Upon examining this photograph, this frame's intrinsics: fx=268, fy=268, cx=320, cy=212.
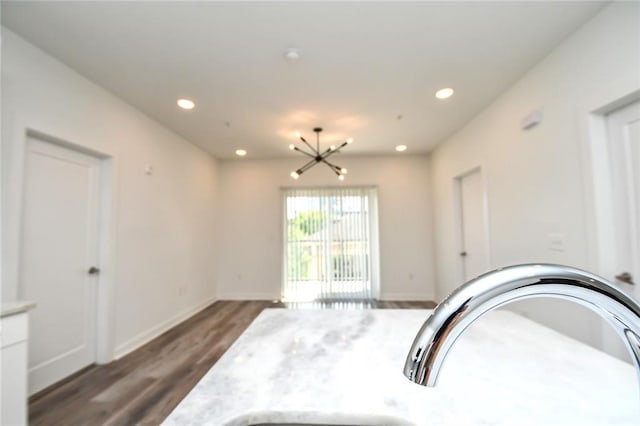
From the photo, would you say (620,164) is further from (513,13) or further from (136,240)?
(136,240)

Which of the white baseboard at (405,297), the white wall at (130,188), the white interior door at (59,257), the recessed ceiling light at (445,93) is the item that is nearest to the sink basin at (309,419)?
the white wall at (130,188)

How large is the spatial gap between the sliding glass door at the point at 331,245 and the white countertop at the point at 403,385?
407cm

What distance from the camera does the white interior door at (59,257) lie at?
2.04 m

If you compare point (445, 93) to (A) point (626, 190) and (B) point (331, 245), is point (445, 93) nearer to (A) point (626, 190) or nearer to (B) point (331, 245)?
(A) point (626, 190)

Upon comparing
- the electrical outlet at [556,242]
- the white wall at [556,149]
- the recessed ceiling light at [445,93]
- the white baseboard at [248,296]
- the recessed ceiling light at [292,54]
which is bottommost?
the white baseboard at [248,296]

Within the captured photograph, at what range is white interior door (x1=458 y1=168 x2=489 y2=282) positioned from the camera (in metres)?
3.33

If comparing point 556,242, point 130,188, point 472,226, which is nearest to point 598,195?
point 556,242

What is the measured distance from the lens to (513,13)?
5.66ft

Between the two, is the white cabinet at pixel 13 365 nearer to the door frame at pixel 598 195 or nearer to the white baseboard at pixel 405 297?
the door frame at pixel 598 195

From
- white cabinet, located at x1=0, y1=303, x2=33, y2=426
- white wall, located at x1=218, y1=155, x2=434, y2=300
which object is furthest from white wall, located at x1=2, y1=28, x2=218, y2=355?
white cabinet, located at x1=0, y1=303, x2=33, y2=426

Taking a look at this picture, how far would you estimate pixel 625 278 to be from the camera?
1640mm

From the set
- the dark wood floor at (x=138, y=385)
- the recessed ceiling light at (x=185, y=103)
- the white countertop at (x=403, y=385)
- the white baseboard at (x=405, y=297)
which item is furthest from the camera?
the white baseboard at (x=405, y=297)

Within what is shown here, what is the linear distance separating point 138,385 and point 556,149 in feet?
12.5

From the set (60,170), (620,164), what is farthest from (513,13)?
(60,170)
